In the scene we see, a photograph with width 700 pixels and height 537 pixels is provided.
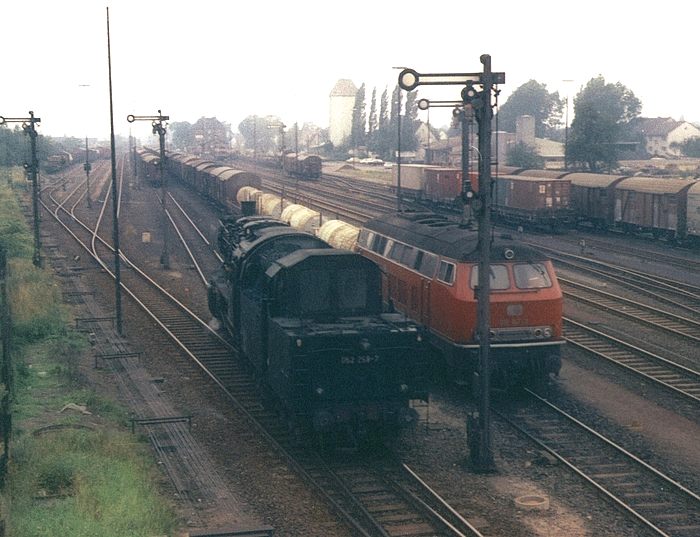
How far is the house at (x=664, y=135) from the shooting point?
562 ft

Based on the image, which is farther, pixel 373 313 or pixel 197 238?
pixel 197 238

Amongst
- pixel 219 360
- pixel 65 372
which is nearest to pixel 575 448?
pixel 219 360

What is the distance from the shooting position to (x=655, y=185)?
46.9m

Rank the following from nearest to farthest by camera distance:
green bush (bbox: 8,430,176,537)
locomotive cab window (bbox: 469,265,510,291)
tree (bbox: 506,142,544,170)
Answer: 1. green bush (bbox: 8,430,176,537)
2. locomotive cab window (bbox: 469,265,510,291)
3. tree (bbox: 506,142,544,170)

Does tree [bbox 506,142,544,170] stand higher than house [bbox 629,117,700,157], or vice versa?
house [bbox 629,117,700,157]

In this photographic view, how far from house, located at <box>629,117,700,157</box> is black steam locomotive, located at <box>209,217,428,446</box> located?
16436 centimetres

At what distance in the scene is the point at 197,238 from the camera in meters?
48.9

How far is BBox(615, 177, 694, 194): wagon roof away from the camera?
147 feet

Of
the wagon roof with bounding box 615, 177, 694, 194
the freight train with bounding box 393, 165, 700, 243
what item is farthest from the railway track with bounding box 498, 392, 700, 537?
the wagon roof with bounding box 615, 177, 694, 194

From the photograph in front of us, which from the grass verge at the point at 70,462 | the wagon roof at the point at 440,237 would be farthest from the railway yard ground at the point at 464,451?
the wagon roof at the point at 440,237

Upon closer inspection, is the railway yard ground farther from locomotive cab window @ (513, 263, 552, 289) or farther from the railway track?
locomotive cab window @ (513, 263, 552, 289)

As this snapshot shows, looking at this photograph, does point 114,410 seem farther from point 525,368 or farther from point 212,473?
point 525,368

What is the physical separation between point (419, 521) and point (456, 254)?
7.57 meters

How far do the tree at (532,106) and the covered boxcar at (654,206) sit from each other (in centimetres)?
→ 13426
